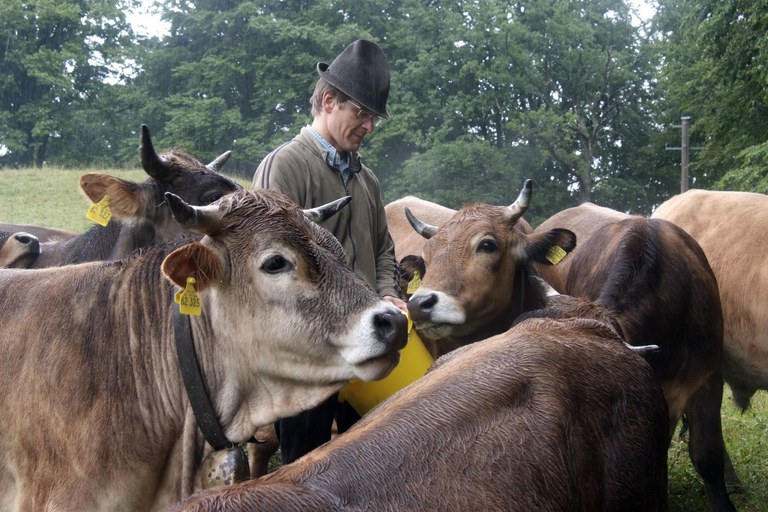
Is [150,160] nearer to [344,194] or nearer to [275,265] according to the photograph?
[344,194]

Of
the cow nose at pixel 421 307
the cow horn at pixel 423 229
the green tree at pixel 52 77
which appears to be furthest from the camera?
the green tree at pixel 52 77

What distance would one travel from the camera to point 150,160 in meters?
4.73

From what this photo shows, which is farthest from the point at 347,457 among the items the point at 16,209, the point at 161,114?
the point at 161,114

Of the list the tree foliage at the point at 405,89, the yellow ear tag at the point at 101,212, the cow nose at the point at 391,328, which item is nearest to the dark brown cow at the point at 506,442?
the cow nose at the point at 391,328

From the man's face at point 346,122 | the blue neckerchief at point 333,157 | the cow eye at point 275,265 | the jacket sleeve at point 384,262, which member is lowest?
the jacket sleeve at point 384,262

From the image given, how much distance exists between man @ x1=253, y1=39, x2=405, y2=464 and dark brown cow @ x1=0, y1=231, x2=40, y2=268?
268 cm

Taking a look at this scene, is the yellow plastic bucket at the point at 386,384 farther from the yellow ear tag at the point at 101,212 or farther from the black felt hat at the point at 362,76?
the yellow ear tag at the point at 101,212

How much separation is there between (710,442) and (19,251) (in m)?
5.10

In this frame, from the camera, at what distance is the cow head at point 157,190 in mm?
4867

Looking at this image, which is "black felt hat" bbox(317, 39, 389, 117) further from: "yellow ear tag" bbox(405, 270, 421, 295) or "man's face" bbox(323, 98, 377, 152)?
"yellow ear tag" bbox(405, 270, 421, 295)

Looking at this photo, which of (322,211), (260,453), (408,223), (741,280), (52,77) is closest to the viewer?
(322,211)

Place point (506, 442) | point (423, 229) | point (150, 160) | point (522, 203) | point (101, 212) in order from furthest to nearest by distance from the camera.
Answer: point (423, 229) → point (522, 203) → point (101, 212) → point (150, 160) → point (506, 442)

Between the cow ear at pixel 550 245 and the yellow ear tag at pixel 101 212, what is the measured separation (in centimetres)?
270

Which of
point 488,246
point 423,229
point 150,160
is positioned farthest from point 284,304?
point 423,229
